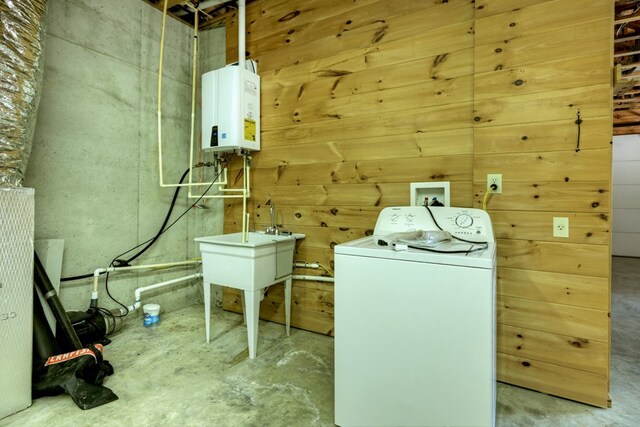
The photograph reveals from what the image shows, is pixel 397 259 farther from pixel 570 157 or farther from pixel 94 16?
pixel 94 16

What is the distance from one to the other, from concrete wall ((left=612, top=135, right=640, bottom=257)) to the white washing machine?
668 cm

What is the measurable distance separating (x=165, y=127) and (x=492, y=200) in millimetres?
2629

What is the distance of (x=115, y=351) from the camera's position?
2.10m

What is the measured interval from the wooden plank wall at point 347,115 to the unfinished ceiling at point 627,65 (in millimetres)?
830

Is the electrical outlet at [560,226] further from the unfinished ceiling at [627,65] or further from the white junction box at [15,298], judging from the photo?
the white junction box at [15,298]

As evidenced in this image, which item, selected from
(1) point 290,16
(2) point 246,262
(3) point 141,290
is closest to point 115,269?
(3) point 141,290

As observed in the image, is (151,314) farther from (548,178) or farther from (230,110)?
(548,178)

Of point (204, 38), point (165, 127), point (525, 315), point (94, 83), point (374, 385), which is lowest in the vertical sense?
point (374, 385)

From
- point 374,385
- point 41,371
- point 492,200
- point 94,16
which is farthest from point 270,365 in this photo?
point 94,16

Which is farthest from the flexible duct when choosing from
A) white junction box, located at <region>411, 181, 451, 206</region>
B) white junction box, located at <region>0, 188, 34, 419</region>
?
white junction box, located at <region>411, 181, 451, 206</region>

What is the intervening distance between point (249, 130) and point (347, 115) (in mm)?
801

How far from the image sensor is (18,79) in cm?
160

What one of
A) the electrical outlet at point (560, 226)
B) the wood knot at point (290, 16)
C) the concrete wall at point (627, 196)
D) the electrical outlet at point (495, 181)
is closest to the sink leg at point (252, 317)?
the electrical outlet at point (495, 181)

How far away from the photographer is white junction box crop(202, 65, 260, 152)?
8.03 feet
